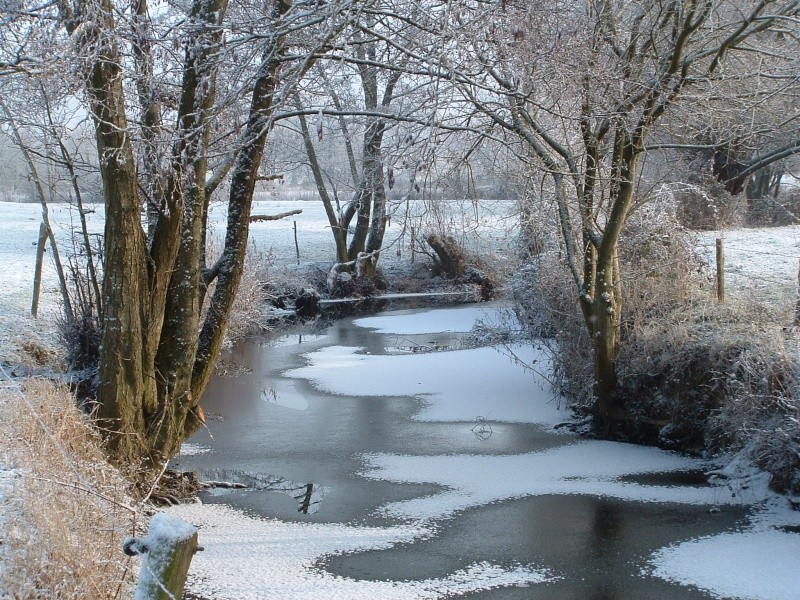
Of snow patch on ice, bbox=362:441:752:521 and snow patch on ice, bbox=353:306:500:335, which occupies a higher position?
snow patch on ice, bbox=353:306:500:335

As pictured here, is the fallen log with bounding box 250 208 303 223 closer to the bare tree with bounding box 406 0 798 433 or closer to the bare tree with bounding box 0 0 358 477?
the bare tree with bounding box 0 0 358 477

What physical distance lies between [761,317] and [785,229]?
14.7m

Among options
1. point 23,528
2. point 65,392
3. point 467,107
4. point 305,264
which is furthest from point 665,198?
point 305,264

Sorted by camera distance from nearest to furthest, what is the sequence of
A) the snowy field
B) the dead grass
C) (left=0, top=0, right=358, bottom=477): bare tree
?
the dead grass
the snowy field
(left=0, top=0, right=358, bottom=477): bare tree

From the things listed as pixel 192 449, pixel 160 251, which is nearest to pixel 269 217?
pixel 192 449

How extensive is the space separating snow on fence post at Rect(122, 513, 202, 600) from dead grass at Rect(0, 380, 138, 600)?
989 mm

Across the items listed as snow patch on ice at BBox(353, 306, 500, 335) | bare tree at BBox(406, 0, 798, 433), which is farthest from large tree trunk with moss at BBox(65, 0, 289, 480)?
snow patch on ice at BBox(353, 306, 500, 335)

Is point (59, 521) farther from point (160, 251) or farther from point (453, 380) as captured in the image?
point (453, 380)

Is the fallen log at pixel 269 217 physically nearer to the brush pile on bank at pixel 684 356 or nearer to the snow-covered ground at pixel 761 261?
the brush pile on bank at pixel 684 356

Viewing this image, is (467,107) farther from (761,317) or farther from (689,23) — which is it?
(761,317)

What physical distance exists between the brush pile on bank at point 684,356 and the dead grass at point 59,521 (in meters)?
6.41

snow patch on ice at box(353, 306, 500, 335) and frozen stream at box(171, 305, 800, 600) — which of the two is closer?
frozen stream at box(171, 305, 800, 600)

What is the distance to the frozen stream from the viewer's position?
6.49m

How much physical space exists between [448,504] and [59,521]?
4414 millimetres
